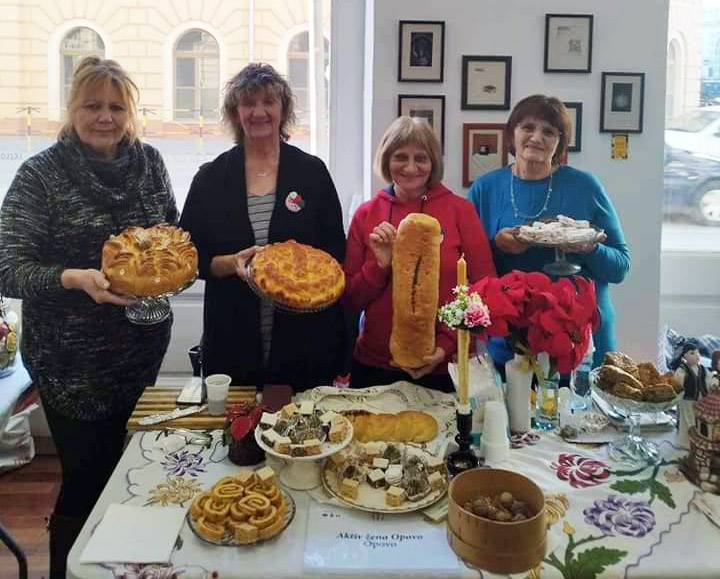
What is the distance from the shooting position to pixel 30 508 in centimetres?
278

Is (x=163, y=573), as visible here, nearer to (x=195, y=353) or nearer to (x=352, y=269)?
(x=352, y=269)

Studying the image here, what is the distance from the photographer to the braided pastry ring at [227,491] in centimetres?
128

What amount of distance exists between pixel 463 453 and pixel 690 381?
0.50m

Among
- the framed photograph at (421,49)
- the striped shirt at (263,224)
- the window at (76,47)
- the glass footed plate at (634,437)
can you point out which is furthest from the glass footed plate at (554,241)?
the window at (76,47)

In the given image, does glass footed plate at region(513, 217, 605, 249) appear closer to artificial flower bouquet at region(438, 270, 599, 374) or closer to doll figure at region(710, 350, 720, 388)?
artificial flower bouquet at region(438, 270, 599, 374)

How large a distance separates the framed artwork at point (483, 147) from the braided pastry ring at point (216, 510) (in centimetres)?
180

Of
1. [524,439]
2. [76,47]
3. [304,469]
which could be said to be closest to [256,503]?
[304,469]

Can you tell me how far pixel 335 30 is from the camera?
304cm

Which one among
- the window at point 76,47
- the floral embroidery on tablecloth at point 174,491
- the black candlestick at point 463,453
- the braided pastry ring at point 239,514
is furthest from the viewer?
the window at point 76,47

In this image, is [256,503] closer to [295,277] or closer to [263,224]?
[295,277]

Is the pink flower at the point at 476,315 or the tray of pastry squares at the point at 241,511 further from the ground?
the pink flower at the point at 476,315

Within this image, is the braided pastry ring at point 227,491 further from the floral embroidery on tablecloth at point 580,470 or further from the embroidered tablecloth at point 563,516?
the floral embroidery on tablecloth at point 580,470

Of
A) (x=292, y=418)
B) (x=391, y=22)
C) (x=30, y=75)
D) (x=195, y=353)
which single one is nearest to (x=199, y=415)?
(x=292, y=418)

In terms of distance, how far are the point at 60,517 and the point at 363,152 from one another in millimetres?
1882
